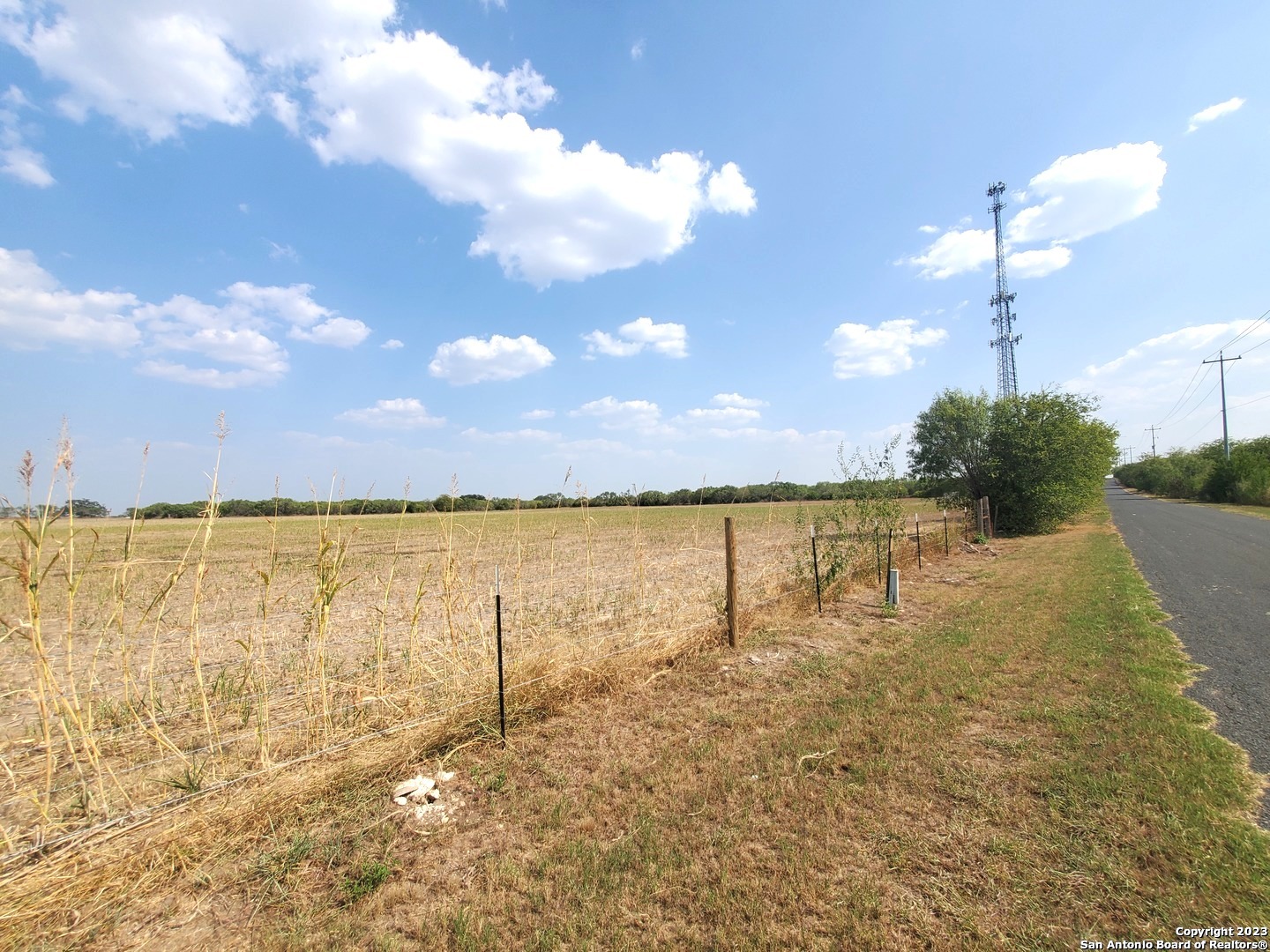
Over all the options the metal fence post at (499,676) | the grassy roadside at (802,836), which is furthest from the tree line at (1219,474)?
the metal fence post at (499,676)

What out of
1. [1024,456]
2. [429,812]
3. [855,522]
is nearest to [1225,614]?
[855,522]

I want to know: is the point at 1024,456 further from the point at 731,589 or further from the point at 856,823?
the point at 856,823

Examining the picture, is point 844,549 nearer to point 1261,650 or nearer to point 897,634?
point 897,634

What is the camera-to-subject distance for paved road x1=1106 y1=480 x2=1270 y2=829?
3.98 m

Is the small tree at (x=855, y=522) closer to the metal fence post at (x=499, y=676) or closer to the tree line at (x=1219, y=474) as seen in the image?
the metal fence post at (x=499, y=676)

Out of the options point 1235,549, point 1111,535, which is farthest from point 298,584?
point 1111,535

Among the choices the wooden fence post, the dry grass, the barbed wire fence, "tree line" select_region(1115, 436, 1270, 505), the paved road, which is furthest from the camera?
"tree line" select_region(1115, 436, 1270, 505)

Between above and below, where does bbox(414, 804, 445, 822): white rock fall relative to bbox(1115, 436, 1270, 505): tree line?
below

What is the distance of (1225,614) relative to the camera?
7016 millimetres

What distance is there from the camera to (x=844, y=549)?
31.7 feet

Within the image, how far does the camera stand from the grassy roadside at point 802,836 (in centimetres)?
224

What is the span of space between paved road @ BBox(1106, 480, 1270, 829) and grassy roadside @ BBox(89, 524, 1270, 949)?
237 mm

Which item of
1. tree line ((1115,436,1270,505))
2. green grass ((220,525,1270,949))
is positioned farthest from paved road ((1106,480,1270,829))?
tree line ((1115,436,1270,505))

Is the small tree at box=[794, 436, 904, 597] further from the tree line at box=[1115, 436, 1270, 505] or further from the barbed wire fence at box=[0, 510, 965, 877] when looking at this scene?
the tree line at box=[1115, 436, 1270, 505]
